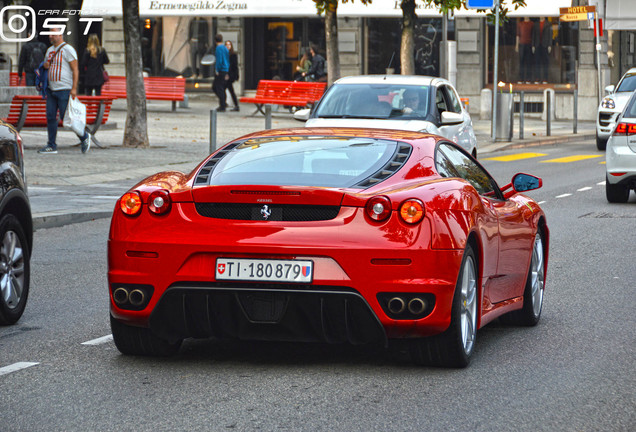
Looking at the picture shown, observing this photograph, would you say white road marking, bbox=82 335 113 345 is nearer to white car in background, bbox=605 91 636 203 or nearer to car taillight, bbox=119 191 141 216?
car taillight, bbox=119 191 141 216

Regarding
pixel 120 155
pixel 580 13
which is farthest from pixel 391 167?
pixel 580 13

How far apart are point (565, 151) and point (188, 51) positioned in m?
17.8

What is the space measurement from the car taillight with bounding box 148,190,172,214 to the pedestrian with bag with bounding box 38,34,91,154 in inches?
584

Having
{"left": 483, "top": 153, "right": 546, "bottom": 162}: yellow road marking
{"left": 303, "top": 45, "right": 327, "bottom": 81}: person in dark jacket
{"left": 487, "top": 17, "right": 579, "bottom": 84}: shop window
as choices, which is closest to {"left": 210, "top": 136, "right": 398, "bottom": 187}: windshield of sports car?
{"left": 483, "top": 153, "right": 546, "bottom": 162}: yellow road marking

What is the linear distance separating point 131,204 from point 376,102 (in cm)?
1065

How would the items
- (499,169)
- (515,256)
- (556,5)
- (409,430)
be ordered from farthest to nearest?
(556,5) < (499,169) < (515,256) < (409,430)

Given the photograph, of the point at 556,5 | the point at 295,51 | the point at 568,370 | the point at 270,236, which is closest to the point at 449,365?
the point at 568,370

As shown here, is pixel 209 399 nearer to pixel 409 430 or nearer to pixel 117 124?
pixel 409 430

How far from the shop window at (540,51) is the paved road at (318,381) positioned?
31643 millimetres

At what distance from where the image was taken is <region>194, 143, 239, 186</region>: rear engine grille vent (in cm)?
657

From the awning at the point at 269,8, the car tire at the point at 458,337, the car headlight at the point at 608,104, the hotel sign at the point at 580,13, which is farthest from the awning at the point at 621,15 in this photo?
the car tire at the point at 458,337

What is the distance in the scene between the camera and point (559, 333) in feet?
25.3

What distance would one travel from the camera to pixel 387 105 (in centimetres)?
1689

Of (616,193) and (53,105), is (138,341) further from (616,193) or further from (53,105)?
(53,105)
